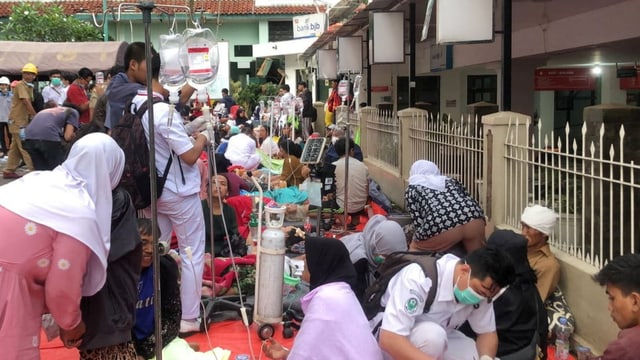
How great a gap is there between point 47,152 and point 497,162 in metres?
6.31

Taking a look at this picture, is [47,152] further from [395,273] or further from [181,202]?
[395,273]

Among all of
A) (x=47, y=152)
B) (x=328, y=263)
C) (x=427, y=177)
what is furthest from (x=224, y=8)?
(x=328, y=263)

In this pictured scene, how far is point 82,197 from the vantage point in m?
2.82

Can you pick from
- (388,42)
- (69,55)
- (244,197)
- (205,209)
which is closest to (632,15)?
(388,42)

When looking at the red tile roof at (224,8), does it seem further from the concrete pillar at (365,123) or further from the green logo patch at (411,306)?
the green logo patch at (411,306)

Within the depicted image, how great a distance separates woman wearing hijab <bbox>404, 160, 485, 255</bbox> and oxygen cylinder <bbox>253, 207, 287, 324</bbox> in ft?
4.25

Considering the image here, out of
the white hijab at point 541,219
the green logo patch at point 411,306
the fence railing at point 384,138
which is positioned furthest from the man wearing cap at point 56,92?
the green logo patch at point 411,306

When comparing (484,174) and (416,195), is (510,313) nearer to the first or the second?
(416,195)

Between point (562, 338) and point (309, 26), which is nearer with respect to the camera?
point (562, 338)

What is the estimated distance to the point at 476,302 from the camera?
10.2ft

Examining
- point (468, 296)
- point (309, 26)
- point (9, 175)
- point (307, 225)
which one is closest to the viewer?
point (468, 296)

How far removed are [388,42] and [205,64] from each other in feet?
20.8

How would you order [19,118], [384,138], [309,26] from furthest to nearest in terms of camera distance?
[309,26] < [19,118] < [384,138]

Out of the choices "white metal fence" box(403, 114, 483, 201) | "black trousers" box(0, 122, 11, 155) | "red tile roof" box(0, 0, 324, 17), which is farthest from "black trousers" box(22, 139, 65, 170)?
"red tile roof" box(0, 0, 324, 17)
